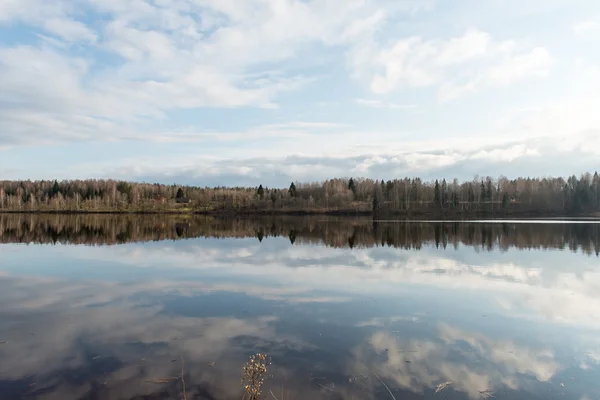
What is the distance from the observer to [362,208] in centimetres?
14300

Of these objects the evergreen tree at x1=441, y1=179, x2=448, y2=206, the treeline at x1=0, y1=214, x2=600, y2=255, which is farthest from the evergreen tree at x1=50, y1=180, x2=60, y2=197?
the evergreen tree at x1=441, y1=179, x2=448, y2=206

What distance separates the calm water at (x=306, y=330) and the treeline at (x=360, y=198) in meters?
115

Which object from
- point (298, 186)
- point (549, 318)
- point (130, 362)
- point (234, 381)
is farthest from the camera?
point (298, 186)

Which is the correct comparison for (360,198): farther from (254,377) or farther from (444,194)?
(254,377)

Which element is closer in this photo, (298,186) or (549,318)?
(549,318)

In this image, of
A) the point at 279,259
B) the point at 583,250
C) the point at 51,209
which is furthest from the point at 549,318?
the point at 51,209

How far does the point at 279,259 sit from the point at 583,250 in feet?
80.6

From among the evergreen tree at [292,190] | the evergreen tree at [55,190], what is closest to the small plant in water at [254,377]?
the evergreen tree at [292,190]

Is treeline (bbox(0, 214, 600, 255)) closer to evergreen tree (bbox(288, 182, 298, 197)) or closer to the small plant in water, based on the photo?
the small plant in water

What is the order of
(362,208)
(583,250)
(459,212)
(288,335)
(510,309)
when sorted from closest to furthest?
(288,335), (510,309), (583,250), (459,212), (362,208)

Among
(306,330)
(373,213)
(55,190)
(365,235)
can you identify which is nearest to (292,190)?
(373,213)

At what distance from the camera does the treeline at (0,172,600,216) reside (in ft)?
433

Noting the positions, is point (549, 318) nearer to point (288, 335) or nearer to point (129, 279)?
point (288, 335)

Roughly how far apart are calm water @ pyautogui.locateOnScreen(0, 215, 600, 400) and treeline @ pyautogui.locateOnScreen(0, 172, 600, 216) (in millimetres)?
114822
